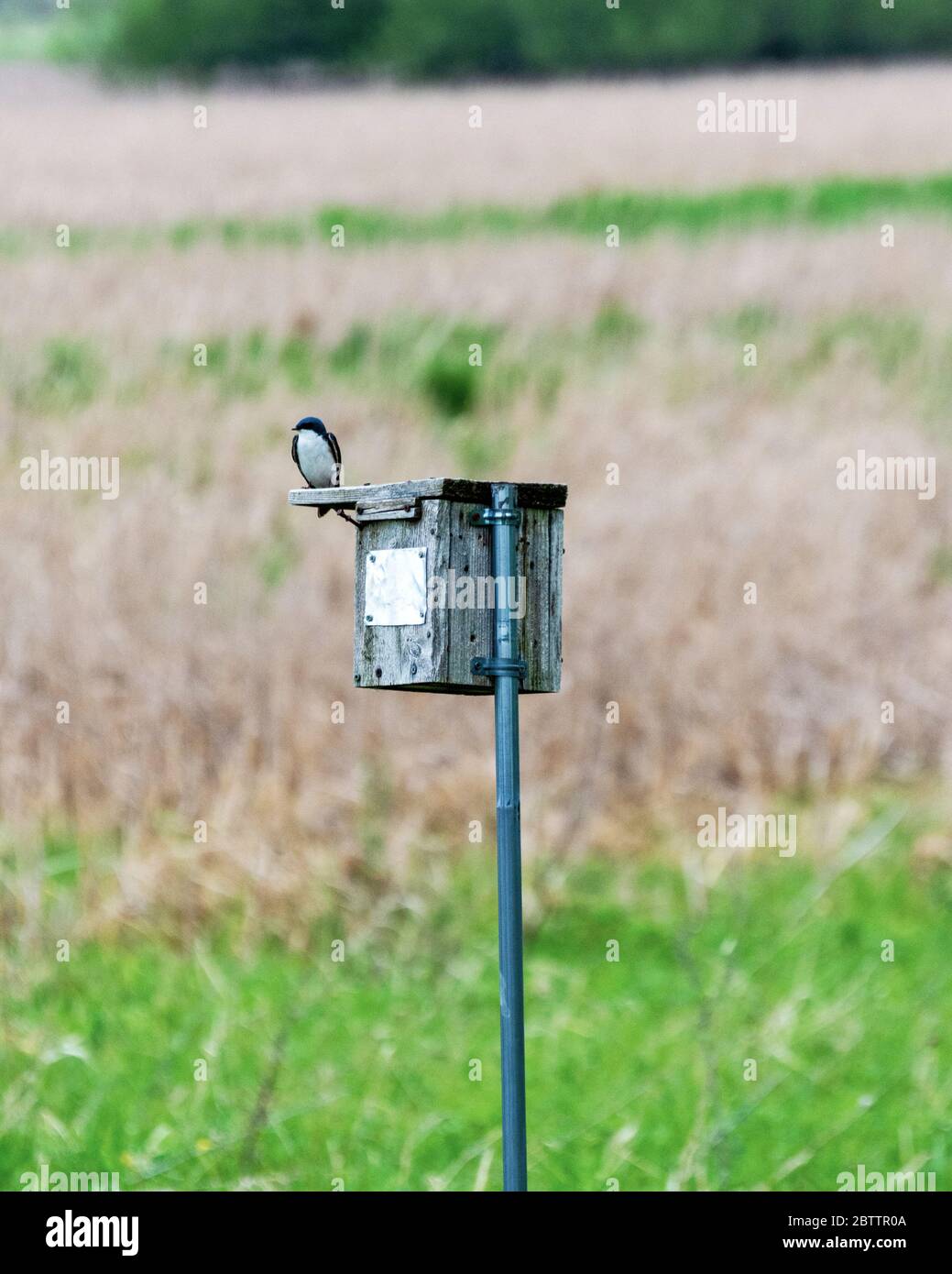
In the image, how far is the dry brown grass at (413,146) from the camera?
20.0 m

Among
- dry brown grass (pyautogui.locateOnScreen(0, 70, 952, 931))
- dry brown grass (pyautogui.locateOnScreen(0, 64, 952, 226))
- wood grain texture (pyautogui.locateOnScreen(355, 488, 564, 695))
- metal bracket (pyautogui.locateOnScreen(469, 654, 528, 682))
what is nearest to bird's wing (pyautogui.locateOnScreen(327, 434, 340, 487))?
wood grain texture (pyautogui.locateOnScreen(355, 488, 564, 695))

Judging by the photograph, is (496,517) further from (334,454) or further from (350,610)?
(350,610)

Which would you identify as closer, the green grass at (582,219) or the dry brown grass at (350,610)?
the dry brown grass at (350,610)

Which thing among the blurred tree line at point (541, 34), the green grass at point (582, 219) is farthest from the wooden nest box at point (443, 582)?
the blurred tree line at point (541, 34)

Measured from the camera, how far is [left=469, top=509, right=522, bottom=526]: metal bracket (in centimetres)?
332

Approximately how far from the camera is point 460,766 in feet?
24.8

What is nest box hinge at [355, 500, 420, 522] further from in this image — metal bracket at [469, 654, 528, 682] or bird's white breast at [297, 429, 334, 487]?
metal bracket at [469, 654, 528, 682]

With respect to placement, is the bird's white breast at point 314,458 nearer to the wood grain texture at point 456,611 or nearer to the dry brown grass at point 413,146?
the wood grain texture at point 456,611

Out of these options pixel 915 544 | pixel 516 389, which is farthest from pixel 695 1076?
pixel 516 389

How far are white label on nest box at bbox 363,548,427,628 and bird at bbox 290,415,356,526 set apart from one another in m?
0.14

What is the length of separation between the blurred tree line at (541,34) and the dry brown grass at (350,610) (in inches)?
639

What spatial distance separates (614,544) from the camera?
9.42m
